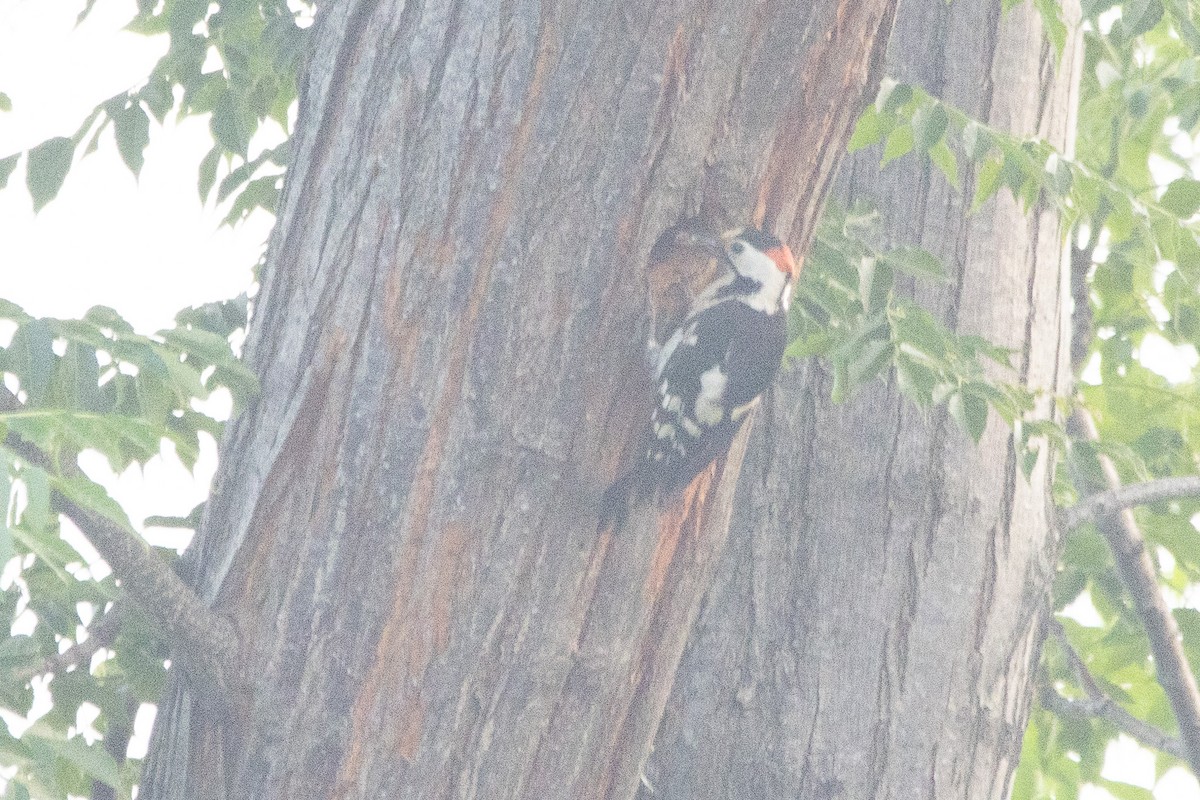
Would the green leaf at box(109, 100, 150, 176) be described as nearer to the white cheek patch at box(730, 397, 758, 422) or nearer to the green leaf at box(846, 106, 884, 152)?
the white cheek patch at box(730, 397, 758, 422)

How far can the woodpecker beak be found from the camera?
2.24 m

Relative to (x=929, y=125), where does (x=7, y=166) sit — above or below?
→ below

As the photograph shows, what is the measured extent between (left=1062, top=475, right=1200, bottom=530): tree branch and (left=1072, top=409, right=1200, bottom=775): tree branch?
0.74ft

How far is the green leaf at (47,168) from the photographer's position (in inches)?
100.0

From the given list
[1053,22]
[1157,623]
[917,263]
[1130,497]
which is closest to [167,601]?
[917,263]

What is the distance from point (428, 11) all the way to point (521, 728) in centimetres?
107

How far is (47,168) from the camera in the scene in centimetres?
256

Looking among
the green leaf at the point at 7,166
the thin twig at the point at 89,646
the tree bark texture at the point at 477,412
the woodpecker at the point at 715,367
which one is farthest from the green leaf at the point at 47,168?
the woodpecker at the point at 715,367

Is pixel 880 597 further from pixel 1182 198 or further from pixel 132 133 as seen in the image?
pixel 132 133

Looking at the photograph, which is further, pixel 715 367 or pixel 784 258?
pixel 715 367

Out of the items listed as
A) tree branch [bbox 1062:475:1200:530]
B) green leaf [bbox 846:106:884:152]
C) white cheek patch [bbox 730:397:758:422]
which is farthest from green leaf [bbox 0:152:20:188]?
tree branch [bbox 1062:475:1200:530]

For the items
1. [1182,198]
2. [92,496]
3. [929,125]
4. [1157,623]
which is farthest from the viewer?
[1157,623]

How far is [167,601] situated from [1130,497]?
188 cm

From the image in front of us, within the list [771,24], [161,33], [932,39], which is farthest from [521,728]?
[161,33]
